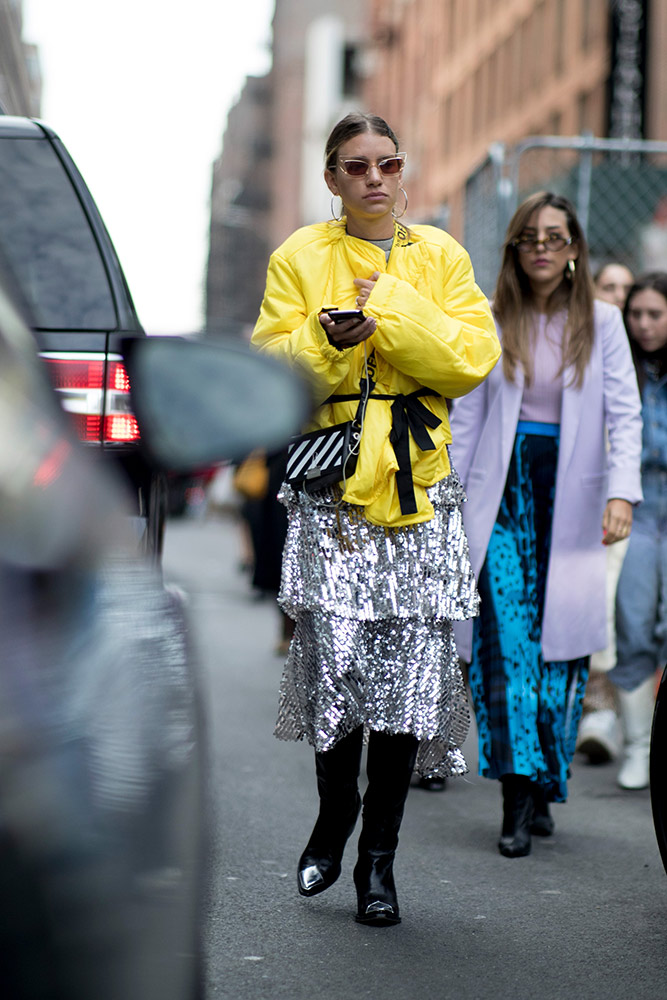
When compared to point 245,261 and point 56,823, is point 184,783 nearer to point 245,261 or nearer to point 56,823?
point 56,823

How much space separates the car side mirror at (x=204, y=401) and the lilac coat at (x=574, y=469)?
2834mm

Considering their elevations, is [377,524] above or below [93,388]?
below

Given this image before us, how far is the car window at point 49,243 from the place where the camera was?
3906 mm

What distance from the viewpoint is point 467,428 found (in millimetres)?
5152

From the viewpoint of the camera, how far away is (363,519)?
400cm

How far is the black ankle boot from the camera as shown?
4840mm

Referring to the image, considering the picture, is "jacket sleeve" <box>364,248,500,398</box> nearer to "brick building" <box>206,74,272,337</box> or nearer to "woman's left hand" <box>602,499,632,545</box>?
"woman's left hand" <box>602,499,632,545</box>

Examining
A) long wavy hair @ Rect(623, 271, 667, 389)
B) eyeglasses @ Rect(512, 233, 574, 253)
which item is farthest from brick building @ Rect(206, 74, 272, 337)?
eyeglasses @ Rect(512, 233, 574, 253)

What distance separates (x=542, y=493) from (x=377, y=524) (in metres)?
1.26

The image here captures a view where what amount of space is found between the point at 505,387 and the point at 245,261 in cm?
13038

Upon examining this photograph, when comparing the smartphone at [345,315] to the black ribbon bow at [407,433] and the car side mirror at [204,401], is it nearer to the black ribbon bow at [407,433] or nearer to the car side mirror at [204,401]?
the black ribbon bow at [407,433]

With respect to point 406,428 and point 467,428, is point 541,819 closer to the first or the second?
point 467,428

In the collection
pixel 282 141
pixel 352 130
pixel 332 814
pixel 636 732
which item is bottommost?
pixel 636 732

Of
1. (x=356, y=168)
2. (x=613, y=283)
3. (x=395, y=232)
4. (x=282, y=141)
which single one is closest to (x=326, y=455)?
(x=395, y=232)
